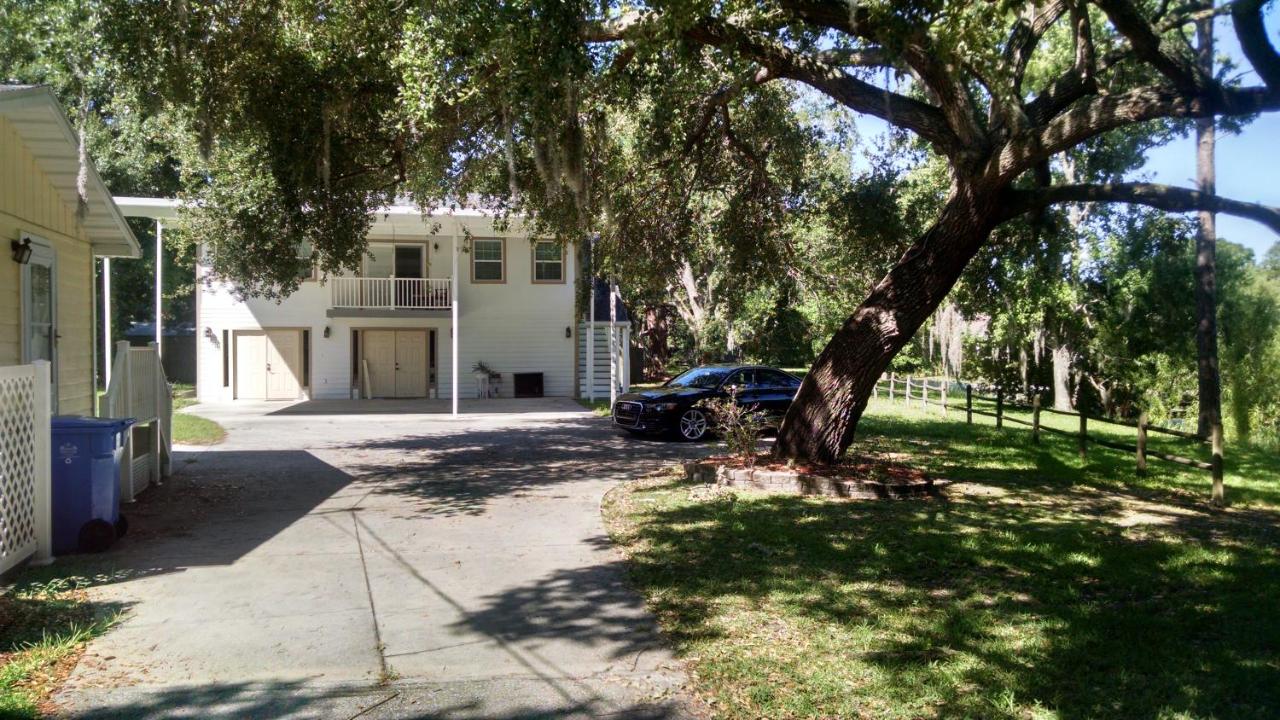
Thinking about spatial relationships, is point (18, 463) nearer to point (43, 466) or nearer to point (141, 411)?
point (43, 466)

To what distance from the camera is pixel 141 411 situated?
33.6 ft

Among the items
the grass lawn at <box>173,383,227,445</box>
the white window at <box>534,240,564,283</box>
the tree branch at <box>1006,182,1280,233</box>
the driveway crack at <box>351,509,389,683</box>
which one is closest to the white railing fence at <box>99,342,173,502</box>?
the driveway crack at <box>351,509,389,683</box>

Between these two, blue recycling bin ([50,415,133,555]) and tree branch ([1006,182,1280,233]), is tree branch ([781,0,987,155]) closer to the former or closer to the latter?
tree branch ([1006,182,1280,233])

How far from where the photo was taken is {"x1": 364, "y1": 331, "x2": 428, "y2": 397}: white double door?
83.9 feet

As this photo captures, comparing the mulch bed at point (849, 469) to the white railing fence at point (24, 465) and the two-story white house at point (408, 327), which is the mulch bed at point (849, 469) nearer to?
the white railing fence at point (24, 465)

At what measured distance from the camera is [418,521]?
8.62 metres

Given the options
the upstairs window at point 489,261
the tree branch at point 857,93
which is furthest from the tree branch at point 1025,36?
A: the upstairs window at point 489,261

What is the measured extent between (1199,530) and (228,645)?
27.6 ft

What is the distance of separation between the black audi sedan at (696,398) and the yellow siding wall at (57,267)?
8.64 meters

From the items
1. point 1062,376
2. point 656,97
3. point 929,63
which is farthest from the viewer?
point 1062,376

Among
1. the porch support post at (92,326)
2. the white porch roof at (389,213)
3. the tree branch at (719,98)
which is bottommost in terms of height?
the porch support post at (92,326)

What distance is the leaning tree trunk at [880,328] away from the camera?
10000mm

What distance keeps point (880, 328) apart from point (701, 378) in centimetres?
662

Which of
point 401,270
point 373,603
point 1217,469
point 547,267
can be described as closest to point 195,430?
point 401,270
